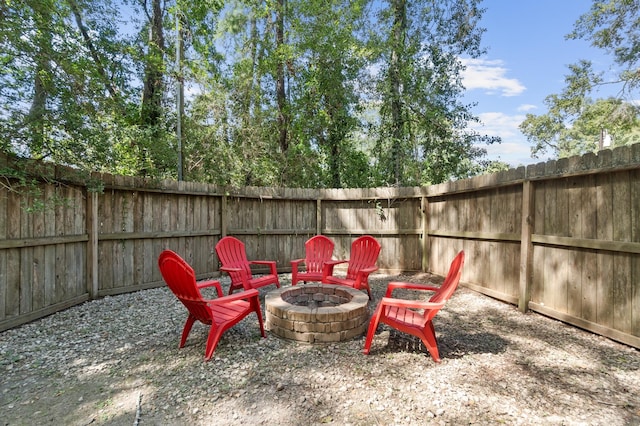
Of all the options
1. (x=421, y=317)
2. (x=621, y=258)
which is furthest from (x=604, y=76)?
(x=421, y=317)

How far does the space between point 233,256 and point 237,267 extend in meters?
0.16

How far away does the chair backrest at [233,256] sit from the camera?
3.96m

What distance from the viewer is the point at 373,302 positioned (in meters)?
3.97

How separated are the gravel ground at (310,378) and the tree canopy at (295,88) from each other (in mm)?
3150

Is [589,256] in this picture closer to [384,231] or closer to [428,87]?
[384,231]

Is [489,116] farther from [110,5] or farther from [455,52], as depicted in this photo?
[110,5]

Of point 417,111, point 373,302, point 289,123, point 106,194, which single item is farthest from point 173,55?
point 373,302

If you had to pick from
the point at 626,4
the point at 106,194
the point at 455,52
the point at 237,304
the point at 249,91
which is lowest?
the point at 237,304

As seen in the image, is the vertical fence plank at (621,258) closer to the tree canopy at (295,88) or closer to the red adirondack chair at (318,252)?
the red adirondack chair at (318,252)

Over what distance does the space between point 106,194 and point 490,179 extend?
16.4ft

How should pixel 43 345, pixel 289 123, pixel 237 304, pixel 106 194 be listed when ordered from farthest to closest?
pixel 289 123 → pixel 106 194 → pixel 237 304 → pixel 43 345

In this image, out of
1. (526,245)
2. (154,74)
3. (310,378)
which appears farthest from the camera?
(154,74)

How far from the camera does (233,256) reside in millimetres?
4219

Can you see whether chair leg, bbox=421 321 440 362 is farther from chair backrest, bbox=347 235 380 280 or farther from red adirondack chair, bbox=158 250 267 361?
chair backrest, bbox=347 235 380 280
